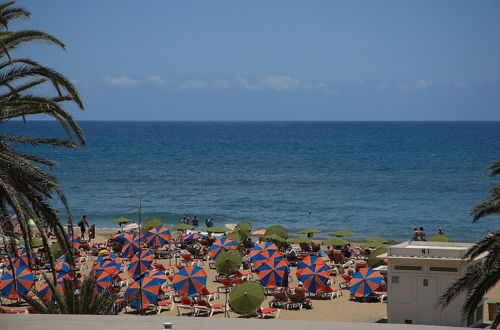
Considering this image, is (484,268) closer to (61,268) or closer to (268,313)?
(268,313)

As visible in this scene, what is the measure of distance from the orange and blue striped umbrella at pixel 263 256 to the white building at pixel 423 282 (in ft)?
19.0

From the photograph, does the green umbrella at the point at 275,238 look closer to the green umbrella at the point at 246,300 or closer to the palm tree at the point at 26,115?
the green umbrella at the point at 246,300

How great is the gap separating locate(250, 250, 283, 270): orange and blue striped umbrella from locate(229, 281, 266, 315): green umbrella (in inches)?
146

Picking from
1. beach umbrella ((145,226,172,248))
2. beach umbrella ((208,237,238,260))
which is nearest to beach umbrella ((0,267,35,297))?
beach umbrella ((208,237,238,260))

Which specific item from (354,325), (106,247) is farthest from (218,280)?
(354,325)

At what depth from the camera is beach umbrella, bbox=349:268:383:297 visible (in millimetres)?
22969

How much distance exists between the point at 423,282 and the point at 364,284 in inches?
147

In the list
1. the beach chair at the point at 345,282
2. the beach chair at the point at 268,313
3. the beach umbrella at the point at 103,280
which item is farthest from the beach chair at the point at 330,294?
the beach umbrella at the point at 103,280

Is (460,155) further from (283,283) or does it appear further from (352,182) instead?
(283,283)

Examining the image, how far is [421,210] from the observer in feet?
186

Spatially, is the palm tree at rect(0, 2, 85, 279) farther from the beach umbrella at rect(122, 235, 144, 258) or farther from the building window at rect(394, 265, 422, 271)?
the beach umbrella at rect(122, 235, 144, 258)

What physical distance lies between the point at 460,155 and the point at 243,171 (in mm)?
40997

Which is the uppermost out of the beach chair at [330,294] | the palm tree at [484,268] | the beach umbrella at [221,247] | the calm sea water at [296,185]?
the palm tree at [484,268]

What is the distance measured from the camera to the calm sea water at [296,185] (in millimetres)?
52875
